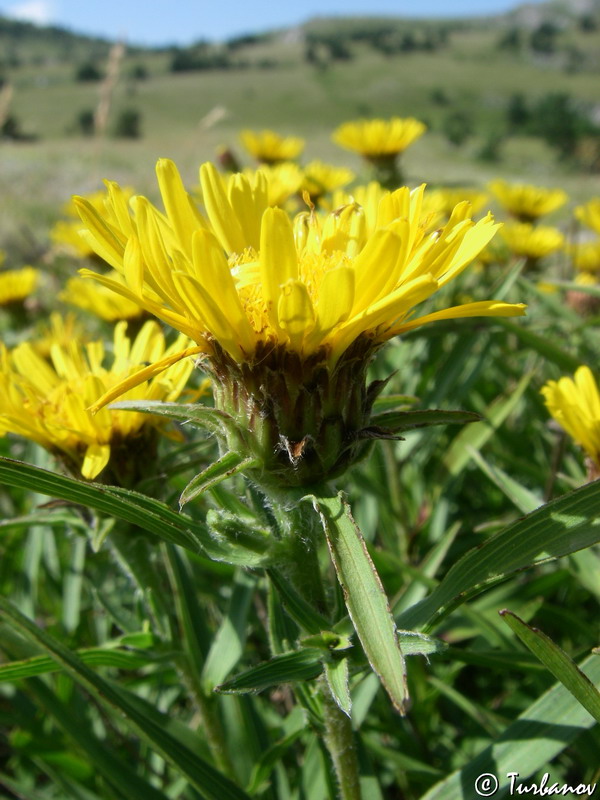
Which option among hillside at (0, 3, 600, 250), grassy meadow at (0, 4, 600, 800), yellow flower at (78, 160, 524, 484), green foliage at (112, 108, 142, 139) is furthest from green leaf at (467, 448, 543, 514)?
green foliage at (112, 108, 142, 139)

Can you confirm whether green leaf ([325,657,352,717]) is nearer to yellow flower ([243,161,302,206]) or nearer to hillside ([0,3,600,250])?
yellow flower ([243,161,302,206])

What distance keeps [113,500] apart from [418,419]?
520mm

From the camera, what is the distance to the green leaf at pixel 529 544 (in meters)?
1.05

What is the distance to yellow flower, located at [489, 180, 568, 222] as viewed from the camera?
452cm

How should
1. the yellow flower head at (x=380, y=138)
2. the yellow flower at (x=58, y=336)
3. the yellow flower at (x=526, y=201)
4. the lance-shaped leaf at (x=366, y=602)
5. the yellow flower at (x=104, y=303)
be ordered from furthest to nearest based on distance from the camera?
the yellow flower at (x=526, y=201)
the yellow flower head at (x=380, y=138)
the yellow flower at (x=104, y=303)
the yellow flower at (x=58, y=336)
the lance-shaped leaf at (x=366, y=602)

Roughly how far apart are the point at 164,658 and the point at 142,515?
2.01ft

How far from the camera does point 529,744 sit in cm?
126

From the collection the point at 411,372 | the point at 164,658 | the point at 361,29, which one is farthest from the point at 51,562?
the point at 361,29

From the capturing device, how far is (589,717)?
1.21 metres

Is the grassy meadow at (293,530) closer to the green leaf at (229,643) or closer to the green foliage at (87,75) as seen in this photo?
the green leaf at (229,643)

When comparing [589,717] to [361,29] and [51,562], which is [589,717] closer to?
[51,562]

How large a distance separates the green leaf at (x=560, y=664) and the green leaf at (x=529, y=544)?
85 mm

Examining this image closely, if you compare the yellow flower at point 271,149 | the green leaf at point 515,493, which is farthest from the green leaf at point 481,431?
the yellow flower at point 271,149

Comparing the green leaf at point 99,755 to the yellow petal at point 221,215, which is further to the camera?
the green leaf at point 99,755
